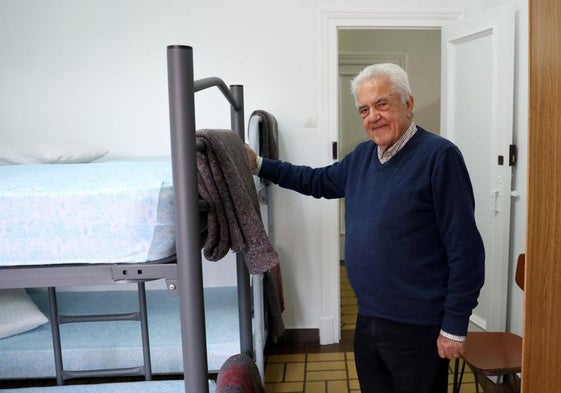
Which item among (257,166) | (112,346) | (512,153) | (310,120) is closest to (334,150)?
(310,120)

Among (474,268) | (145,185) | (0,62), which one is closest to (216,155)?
(145,185)

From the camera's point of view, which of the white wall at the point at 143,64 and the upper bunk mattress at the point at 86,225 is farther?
the white wall at the point at 143,64

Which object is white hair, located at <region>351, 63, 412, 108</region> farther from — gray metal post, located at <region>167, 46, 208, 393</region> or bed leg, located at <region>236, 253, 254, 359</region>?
bed leg, located at <region>236, 253, 254, 359</region>

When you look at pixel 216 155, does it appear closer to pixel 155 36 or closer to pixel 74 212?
pixel 74 212

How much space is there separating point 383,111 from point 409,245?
41 cm

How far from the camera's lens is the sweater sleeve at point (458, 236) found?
1.33 m

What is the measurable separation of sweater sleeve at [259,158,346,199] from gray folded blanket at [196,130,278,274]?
1.86ft

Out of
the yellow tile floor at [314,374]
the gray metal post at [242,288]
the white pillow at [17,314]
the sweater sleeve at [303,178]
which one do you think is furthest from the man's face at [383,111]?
the white pillow at [17,314]

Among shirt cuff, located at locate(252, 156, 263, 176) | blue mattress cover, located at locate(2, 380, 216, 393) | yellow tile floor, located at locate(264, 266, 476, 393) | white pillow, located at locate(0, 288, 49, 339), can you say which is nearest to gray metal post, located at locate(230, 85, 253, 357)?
shirt cuff, located at locate(252, 156, 263, 176)

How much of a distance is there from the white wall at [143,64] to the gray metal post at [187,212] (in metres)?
1.85

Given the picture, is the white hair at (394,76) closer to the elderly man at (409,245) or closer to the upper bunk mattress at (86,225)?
the elderly man at (409,245)

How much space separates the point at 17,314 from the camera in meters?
2.14

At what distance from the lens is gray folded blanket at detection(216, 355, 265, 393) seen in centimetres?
141

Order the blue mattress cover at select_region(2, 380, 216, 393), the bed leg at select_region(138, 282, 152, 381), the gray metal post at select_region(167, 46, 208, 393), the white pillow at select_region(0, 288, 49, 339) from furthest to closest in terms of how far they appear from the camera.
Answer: the white pillow at select_region(0, 288, 49, 339), the bed leg at select_region(138, 282, 152, 381), the blue mattress cover at select_region(2, 380, 216, 393), the gray metal post at select_region(167, 46, 208, 393)
